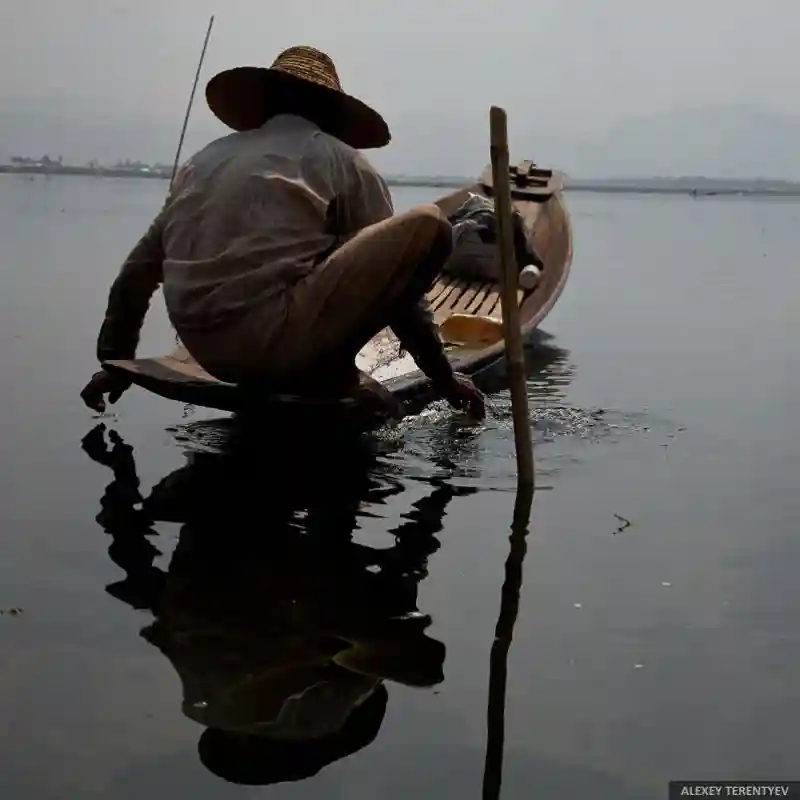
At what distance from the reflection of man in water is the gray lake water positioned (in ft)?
0.04

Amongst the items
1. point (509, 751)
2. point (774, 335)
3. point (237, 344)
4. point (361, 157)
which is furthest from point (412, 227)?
point (774, 335)

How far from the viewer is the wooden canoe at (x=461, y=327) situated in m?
5.09

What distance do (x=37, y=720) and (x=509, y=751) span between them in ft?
4.18

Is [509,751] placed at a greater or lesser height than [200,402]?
lesser

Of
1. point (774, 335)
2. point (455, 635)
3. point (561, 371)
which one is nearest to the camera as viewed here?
point (455, 635)

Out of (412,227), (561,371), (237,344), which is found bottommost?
(561,371)

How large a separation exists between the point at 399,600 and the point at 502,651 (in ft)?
1.60

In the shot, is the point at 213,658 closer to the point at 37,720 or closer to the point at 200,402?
the point at 37,720

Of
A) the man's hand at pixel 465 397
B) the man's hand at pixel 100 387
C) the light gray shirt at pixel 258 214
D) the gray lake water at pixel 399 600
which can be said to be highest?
the light gray shirt at pixel 258 214

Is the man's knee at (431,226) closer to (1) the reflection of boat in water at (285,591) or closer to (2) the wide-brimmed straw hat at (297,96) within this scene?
(2) the wide-brimmed straw hat at (297,96)

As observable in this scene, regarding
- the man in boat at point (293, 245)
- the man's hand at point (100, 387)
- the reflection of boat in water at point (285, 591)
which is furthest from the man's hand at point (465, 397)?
the man's hand at point (100, 387)

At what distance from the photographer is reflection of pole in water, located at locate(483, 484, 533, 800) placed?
2.78 m

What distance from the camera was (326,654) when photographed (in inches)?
129

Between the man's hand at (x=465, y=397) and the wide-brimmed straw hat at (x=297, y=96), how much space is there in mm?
1271
